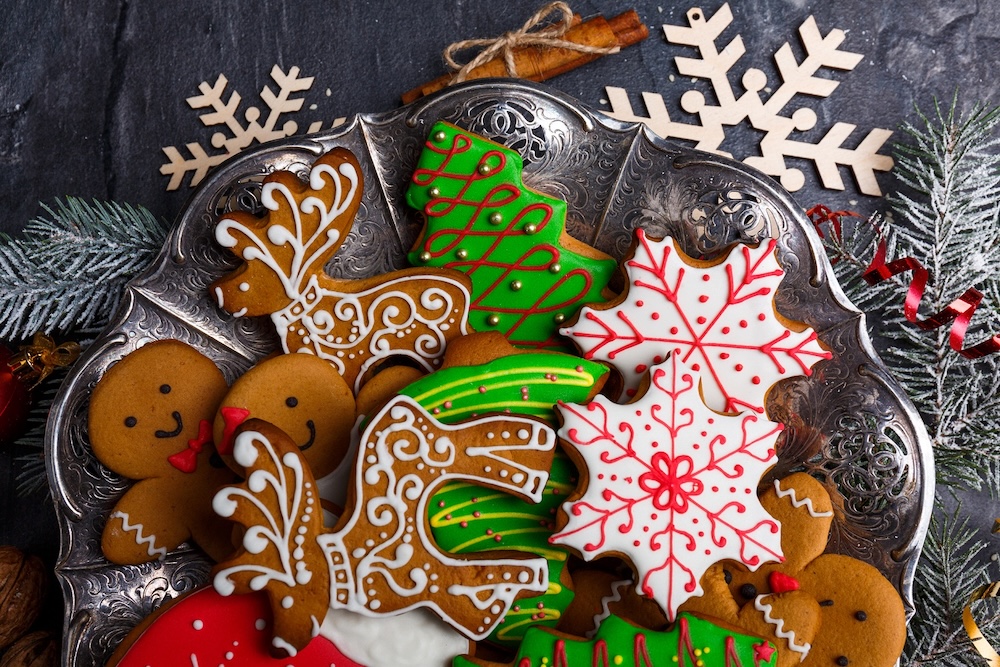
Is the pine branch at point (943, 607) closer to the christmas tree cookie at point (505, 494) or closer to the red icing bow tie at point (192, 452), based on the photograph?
the christmas tree cookie at point (505, 494)

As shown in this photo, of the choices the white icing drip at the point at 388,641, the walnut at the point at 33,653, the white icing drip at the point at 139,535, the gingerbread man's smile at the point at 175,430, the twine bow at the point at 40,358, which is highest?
the gingerbread man's smile at the point at 175,430

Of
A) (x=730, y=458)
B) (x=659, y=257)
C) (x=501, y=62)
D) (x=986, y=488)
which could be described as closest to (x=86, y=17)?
(x=501, y=62)

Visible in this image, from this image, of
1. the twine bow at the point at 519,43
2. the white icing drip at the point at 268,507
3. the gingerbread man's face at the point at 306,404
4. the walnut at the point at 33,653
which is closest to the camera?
the white icing drip at the point at 268,507

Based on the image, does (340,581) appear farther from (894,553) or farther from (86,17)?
(86,17)

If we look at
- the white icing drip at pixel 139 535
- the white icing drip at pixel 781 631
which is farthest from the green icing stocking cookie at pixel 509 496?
the white icing drip at pixel 139 535

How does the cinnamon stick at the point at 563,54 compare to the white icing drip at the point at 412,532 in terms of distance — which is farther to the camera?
the cinnamon stick at the point at 563,54

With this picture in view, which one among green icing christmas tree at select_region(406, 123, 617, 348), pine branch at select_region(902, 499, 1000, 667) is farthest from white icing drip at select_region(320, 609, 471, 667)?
pine branch at select_region(902, 499, 1000, 667)

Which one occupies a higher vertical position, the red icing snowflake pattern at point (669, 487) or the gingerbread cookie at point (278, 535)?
the red icing snowflake pattern at point (669, 487)
